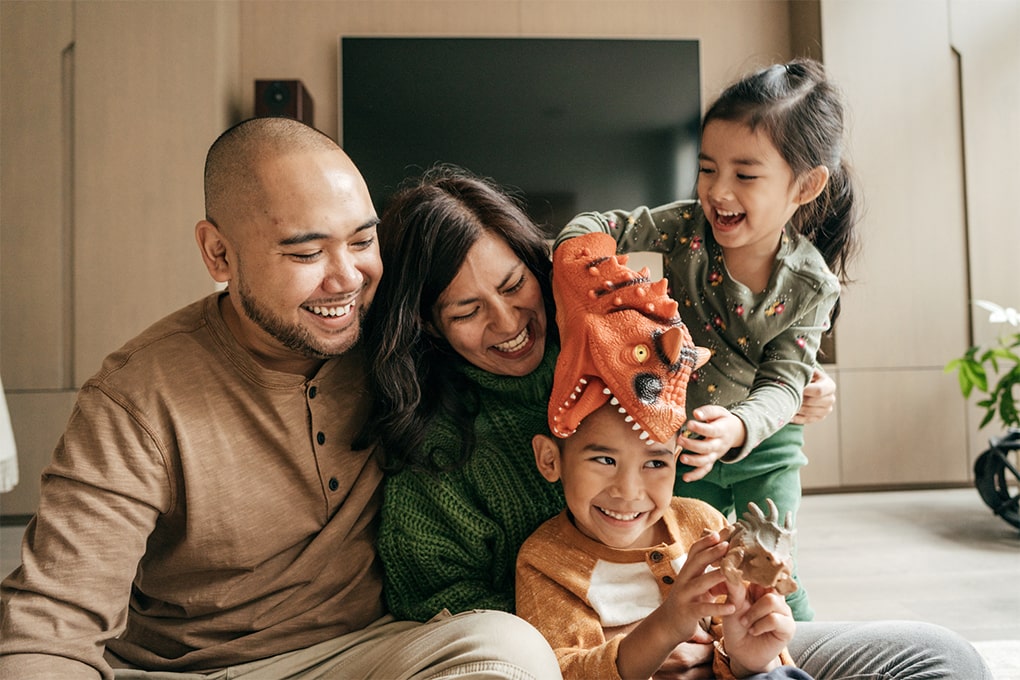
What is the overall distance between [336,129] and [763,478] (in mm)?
3379

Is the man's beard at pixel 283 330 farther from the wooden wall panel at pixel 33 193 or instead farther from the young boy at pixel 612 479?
the wooden wall panel at pixel 33 193

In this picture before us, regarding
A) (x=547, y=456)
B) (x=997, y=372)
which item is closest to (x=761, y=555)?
(x=547, y=456)

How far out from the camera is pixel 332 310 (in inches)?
50.4

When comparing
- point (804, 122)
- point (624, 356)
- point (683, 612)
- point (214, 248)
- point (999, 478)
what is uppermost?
point (804, 122)

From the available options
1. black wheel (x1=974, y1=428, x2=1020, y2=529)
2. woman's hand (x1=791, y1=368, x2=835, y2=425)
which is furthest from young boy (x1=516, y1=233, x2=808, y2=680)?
black wheel (x1=974, y1=428, x2=1020, y2=529)

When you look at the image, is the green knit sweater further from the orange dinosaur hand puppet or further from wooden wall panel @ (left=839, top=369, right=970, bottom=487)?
wooden wall panel @ (left=839, top=369, right=970, bottom=487)

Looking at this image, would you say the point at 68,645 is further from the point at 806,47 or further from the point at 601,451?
the point at 806,47

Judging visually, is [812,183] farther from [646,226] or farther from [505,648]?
[505,648]

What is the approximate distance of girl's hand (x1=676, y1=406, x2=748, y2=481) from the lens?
3.85 feet

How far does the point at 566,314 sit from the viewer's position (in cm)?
125

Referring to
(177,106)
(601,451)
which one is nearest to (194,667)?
(601,451)

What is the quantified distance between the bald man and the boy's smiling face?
0.24 meters

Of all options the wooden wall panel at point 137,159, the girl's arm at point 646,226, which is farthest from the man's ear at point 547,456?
the wooden wall panel at point 137,159

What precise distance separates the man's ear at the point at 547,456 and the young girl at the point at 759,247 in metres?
0.34
